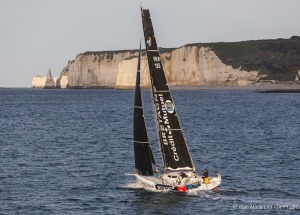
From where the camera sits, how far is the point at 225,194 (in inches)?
1522

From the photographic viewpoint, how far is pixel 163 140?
38906mm

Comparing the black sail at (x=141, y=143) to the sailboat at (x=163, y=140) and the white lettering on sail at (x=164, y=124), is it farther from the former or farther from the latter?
the white lettering on sail at (x=164, y=124)

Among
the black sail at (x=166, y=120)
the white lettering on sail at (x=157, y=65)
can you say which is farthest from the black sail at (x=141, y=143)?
the white lettering on sail at (x=157, y=65)

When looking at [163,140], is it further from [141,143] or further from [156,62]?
[156,62]

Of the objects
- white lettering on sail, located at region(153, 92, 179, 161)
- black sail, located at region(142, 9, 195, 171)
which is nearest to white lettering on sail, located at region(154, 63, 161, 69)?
black sail, located at region(142, 9, 195, 171)

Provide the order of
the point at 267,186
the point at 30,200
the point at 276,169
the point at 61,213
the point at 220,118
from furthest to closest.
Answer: the point at 220,118 < the point at 276,169 < the point at 267,186 < the point at 30,200 < the point at 61,213

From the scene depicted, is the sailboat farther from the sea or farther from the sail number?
the sea

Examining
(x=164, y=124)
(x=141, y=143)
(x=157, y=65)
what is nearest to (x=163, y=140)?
(x=164, y=124)

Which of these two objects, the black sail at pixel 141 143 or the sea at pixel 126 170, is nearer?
the sea at pixel 126 170

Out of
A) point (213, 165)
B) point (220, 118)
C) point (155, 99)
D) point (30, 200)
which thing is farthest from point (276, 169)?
point (220, 118)

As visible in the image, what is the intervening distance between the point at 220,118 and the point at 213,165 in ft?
166

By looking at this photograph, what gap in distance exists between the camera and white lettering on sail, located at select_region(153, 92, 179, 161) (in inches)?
1515

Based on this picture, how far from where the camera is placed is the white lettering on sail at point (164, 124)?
38.5m

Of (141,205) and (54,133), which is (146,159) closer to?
(141,205)
